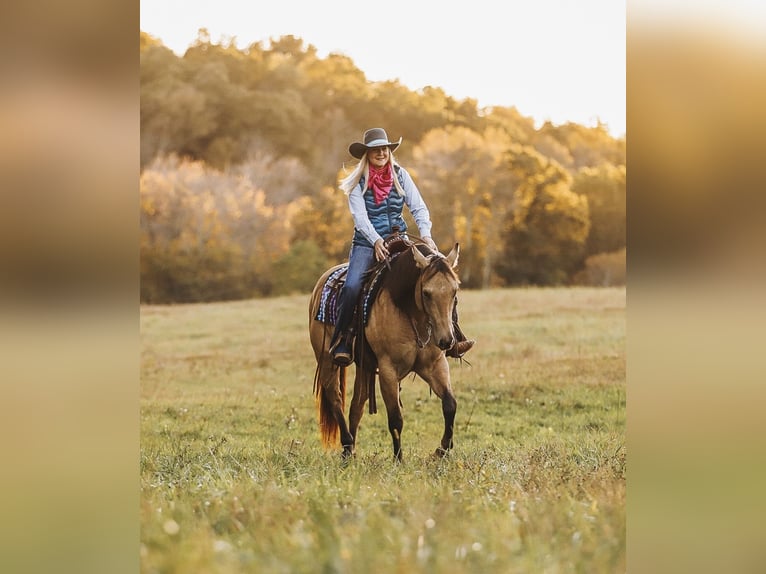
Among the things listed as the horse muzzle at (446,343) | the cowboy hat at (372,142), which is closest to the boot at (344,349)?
the horse muzzle at (446,343)

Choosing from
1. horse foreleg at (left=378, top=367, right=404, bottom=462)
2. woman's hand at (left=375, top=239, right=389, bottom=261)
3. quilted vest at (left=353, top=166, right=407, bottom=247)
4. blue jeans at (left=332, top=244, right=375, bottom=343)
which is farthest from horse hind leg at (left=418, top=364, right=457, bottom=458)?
quilted vest at (left=353, top=166, right=407, bottom=247)

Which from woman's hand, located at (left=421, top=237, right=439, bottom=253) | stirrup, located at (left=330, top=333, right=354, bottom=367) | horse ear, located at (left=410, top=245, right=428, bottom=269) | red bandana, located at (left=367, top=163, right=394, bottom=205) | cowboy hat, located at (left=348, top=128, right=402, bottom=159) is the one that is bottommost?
stirrup, located at (left=330, top=333, right=354, bottom=367)

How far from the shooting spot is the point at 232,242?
2117cm

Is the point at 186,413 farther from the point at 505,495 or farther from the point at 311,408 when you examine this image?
the point at 505,495

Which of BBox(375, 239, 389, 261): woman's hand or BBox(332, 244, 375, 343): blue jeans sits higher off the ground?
BBox(375, 239, 389, 261): woman's hand

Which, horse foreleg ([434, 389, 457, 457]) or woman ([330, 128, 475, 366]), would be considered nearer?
horse foreleg ([434, 389, 457, 457])

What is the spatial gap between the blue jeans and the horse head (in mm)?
842

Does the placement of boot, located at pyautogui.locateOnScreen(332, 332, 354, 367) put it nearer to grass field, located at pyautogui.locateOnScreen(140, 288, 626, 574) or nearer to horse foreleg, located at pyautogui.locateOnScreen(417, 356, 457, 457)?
horse foreleg, located at pyautogui.locateOnScreen(417, 356, 457, 457)

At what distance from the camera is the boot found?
22.7ft

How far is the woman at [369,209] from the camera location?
6.84 meters

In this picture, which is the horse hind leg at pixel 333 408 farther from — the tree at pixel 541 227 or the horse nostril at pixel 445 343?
the tree at pixel 541 227
